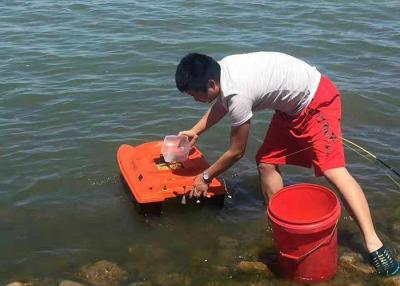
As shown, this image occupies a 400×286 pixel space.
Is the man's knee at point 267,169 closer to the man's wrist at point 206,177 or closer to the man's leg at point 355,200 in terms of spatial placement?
the man's wrist at point 206,177

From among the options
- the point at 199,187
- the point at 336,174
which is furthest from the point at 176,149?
the point at 336,174

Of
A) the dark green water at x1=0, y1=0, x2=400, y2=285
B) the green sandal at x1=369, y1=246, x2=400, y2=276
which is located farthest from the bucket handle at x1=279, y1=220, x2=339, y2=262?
the green sandal at x1=369, y1=246, x2=400, y2=276

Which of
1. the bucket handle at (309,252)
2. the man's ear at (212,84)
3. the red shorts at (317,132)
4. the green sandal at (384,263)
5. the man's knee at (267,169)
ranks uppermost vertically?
A: the man's ear at (212,84)

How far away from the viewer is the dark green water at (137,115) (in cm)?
545

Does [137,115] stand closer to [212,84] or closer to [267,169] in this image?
[267,169]

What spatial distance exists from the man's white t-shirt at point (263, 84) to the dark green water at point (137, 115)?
1.46m

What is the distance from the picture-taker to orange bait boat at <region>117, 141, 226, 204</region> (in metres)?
5.55

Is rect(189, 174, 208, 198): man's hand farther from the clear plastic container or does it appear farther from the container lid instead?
the container lid

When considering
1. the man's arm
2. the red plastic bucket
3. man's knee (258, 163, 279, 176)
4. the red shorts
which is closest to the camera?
the red plastic bucket

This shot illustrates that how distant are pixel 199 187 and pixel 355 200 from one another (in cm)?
145

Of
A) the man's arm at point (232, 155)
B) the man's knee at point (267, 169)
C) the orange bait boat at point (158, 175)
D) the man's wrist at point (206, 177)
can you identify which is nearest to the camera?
the man's arm at point (232, 155)

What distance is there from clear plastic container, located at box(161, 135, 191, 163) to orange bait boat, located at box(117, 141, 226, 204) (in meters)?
0.06


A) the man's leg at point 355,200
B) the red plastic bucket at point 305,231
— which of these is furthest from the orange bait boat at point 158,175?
the man's leg at point 355,200

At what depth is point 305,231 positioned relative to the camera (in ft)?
14.1
